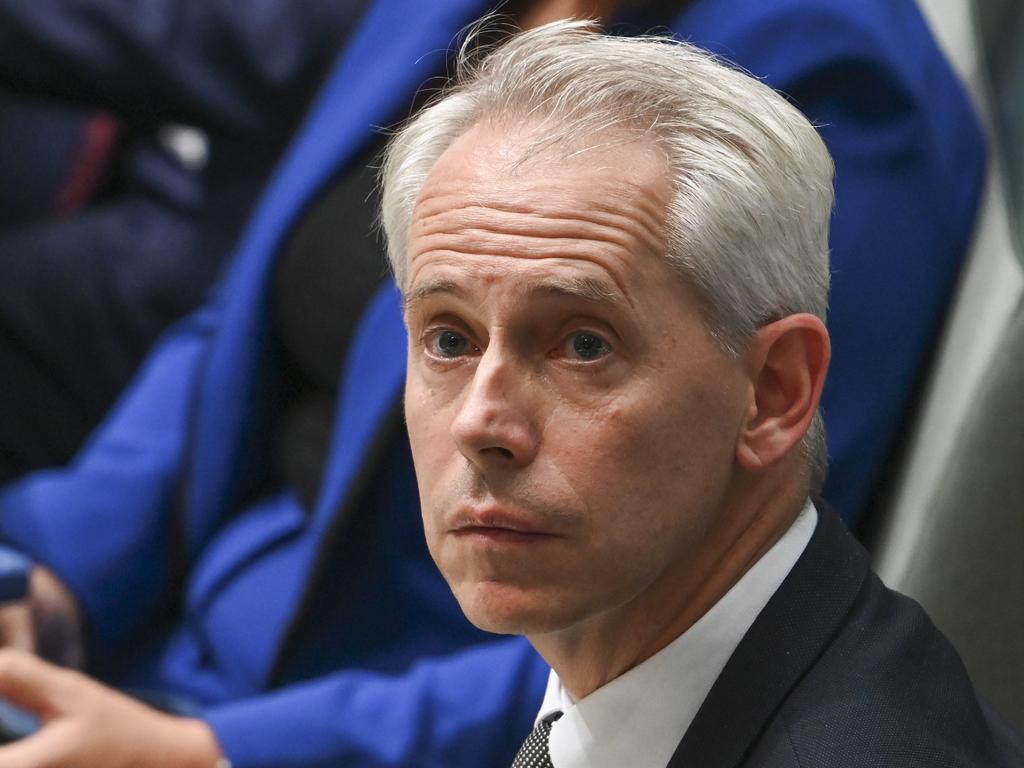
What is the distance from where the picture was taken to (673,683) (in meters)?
0.93

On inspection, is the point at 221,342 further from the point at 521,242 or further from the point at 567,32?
the point at 521,242

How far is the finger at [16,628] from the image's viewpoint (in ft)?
5.03

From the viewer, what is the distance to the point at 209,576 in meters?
1.60

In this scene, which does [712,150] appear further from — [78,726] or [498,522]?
[78,726]

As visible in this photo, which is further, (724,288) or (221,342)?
(221,342)

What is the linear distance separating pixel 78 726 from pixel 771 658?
59 cm

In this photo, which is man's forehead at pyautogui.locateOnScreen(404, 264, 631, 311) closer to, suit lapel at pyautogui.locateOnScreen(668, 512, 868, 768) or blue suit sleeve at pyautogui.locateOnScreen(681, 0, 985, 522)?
suit lapel at pyautogui.locateOnScreen(668, 512, 868, 768)

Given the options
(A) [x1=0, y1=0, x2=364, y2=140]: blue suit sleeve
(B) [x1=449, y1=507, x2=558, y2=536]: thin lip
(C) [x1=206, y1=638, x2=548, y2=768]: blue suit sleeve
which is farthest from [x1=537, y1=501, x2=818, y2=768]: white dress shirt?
(A) [x1=0, y1=0, x2=364, y2=140]: blue suit sleeve

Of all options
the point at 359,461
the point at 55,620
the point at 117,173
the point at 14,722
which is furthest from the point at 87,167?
the point at 14,722

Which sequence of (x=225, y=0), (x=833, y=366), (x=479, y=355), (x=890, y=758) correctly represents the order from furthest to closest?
(x=225, y=0) < (x=833, y=366) < (x=479, y=355) < (x=890, y=758)

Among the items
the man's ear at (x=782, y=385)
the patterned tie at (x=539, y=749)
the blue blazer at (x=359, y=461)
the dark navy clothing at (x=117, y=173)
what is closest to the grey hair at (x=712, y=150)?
the man's ear at (x=782, y=385)

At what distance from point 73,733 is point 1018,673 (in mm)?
740

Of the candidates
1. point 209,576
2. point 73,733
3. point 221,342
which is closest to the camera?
point 73,733

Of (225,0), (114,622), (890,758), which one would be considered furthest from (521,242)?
(225,0)
